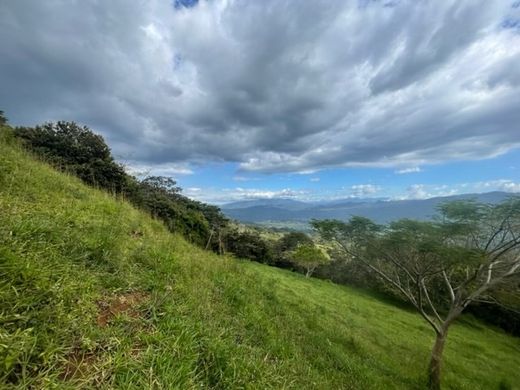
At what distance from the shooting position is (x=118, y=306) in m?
3.74

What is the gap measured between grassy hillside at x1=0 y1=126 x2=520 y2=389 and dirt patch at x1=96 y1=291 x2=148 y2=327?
14 millimetres

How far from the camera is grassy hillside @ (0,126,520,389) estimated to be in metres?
2.56

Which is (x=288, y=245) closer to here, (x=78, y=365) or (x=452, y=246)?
(x=452, y=246)

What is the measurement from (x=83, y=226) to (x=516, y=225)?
12955mm

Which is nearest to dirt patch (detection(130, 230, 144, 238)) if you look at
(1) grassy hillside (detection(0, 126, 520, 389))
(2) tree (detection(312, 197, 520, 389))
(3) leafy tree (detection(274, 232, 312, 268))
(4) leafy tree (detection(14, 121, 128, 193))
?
(1) grassy hillside (detection(0, 126, 520, 389))

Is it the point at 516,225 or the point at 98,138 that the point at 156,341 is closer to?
the point at 516,225

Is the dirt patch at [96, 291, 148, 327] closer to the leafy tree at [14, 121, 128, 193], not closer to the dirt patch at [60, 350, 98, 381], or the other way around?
the dirt patch at [60, 350, 98, 381]

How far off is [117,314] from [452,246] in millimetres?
12214

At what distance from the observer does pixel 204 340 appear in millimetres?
→ 3805

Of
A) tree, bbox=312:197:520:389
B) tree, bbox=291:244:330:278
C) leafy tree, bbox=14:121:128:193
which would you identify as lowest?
tree, bbox=291:244:330:278

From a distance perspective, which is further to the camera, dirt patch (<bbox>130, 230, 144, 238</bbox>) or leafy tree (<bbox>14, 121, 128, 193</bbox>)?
leafy tree (<bbox>14, 121, 128, 193</bbox>)

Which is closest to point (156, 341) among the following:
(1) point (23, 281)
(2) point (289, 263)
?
(1) point (23, 281)

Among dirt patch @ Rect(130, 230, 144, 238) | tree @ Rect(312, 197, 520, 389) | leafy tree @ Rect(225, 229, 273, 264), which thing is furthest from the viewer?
leafy tree @ Rect(225, 229, 273, 264)

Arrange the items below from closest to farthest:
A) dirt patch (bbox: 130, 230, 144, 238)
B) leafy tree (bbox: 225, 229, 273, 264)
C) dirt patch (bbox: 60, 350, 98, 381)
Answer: dirt patch (bbox: 60, 350, 98, 381)
dirt patch (bbox: 130, 230, 144, 238)
leafy tree (bbox: 225, 229, 273, 264)
